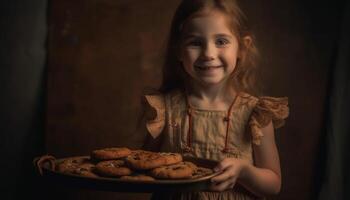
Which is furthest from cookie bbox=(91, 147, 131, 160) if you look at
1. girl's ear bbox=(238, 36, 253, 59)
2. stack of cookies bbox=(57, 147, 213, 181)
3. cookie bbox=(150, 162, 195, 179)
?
girl's ear bbox=(238, 36, 253, 59)

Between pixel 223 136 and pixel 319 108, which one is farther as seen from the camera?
pixel 319 108

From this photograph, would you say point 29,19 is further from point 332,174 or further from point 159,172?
point 332,174

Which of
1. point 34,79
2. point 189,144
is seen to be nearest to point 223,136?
point 189,144

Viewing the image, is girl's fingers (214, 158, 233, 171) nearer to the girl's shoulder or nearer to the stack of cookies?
the stack of cookies

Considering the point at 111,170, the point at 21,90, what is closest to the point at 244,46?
the point at 111,170

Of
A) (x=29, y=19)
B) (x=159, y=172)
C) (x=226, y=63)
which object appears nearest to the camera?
(x=159, y=172)

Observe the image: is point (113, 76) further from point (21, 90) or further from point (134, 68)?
point (21, 90)

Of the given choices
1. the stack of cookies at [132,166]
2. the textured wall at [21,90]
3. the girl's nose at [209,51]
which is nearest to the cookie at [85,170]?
the stack of cookies at [132,166]

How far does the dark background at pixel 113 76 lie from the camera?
1.02 m

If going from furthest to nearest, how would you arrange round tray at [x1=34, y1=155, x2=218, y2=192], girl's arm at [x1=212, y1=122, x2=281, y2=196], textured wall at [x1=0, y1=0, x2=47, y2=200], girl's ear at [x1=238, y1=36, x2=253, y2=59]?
1. textured wall at [x1=0, y1=0, x2=47, y2=200]
2. girl's ear at [x1=238, y1=36, x2=253, y2=59]
3. girl's arm at [x1=212, y1=122, x2=281, y2=196]
4. round tray at [x1=34, y1=155, x2=218, y2=192]

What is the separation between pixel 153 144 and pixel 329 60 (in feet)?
1.54

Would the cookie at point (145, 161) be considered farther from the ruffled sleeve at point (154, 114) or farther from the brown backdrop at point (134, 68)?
the brown backdrop at point (134, 68)

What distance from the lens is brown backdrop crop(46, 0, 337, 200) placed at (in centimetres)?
103

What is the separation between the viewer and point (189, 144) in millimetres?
896
